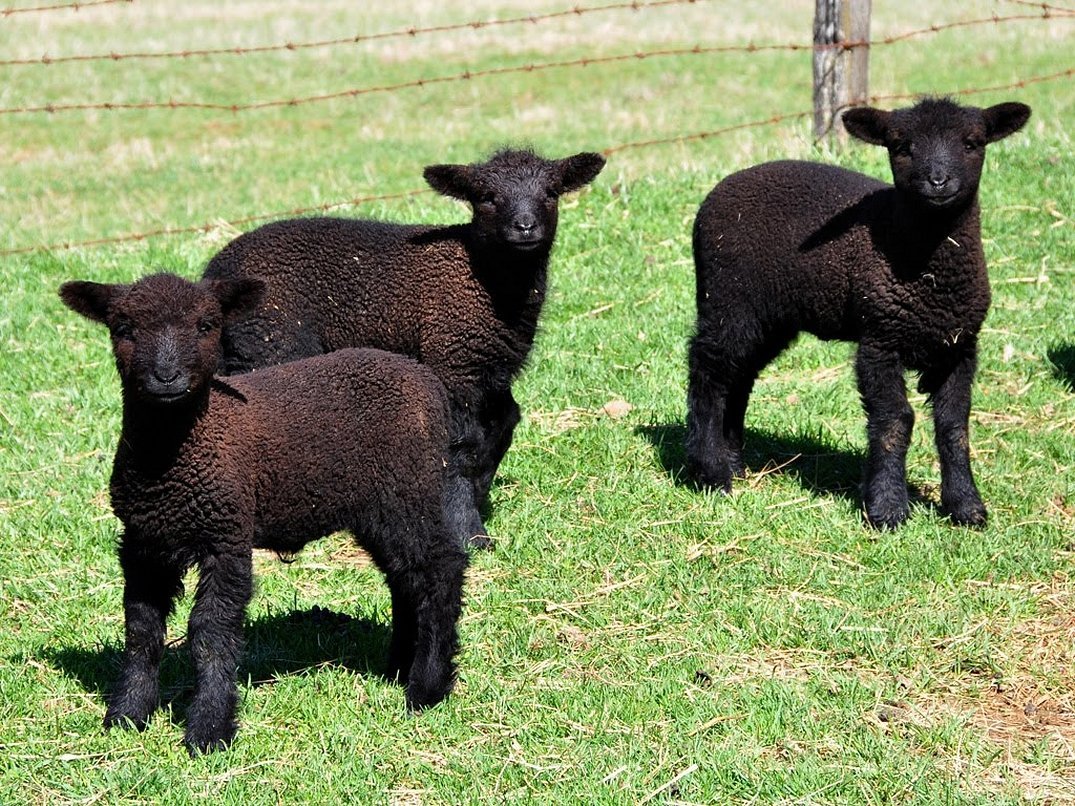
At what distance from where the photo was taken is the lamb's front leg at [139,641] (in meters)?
6.01

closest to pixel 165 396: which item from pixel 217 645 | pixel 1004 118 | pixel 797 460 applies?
pixel 217 645

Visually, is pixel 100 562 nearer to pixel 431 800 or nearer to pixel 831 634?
pixel 431 800

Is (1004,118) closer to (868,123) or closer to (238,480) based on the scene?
(868,123)

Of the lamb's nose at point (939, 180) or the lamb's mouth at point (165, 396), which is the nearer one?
the lamb's mouth at point (165, 396)

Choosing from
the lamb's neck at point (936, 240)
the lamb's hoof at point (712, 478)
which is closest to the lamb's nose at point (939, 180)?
the lamb's neck at point (936, 240)

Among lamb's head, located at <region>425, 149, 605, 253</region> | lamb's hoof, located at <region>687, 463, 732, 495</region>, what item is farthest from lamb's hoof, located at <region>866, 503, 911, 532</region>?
lamb's head, located at <region>425, 149, 605, 253</region>

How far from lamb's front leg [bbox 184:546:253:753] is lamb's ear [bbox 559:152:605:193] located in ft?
10.6

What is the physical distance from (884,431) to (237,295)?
382 centimetres

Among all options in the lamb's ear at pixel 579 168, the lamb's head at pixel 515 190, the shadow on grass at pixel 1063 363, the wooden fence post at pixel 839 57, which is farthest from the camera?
the wooden fence post at pixel 839 57

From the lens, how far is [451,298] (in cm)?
791

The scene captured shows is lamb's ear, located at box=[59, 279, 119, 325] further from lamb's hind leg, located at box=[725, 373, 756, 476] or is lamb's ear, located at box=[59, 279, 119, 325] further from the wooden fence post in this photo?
the wooden fence post

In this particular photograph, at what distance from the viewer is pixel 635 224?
1226 centimetres

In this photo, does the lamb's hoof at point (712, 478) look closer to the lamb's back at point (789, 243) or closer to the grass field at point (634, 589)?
the grass field at point (634, 589)

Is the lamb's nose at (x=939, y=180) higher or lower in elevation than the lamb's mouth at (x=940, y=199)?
higher
